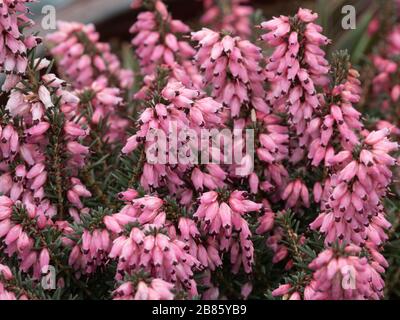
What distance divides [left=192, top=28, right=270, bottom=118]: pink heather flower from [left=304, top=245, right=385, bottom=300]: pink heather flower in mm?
951

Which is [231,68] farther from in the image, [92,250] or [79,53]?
[79,53]

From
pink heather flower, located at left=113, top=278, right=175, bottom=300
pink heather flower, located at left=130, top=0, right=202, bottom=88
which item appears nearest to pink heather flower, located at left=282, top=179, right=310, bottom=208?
pink heather flower, located at left=130, top=0, right=202, bottom=88

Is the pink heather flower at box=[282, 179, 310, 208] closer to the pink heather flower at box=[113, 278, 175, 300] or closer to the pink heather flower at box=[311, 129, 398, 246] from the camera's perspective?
the pink heather flower at box=[311, 129, 398, 246]

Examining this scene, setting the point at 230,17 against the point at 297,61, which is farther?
the point at 230,17

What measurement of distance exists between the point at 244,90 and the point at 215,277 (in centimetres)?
82

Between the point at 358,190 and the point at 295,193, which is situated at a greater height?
the point at 358,190

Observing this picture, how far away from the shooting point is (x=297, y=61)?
3246 mm

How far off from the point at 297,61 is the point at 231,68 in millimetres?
280

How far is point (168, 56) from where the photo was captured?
405cm

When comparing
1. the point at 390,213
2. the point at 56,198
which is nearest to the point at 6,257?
the point at 56,198

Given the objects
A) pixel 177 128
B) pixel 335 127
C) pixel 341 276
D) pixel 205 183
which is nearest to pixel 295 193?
pixel 335 127

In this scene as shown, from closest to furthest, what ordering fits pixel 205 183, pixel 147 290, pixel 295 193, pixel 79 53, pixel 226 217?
pixel 147 290, pixel 226 217, pixel 205 183, pixel 295 193, pixel 79 53

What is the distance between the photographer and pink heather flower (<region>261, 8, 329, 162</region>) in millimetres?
3230

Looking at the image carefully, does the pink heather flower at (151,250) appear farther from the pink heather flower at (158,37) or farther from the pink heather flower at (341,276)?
the pink heather flower at (158,37)
